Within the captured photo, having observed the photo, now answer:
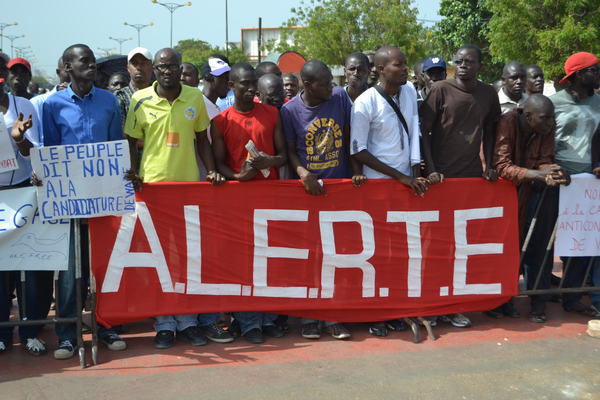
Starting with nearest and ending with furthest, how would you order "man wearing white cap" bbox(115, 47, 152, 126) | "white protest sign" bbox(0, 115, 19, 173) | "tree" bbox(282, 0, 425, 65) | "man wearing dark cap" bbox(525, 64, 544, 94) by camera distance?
"white protest sign" bbox(0, 115, 19, 173) → "man wearing white cap" bbox(115, 47, 152, 126) → "man wearing dark cap" bbox(525, 64, 544, 94) → "tree" bbox(282, 0, 425, 65)

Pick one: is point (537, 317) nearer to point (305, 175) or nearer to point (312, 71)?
point (305, 175)

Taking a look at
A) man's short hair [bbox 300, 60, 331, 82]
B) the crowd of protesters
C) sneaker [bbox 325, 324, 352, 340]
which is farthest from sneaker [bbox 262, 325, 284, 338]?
man's short hair [bbox 300, 60, 331, 82]

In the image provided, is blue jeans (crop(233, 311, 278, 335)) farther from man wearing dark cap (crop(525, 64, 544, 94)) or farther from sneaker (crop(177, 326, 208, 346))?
man wearing dark cap (crop(525, 64, 544, 94))

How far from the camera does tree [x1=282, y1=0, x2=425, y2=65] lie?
32469 millimetres

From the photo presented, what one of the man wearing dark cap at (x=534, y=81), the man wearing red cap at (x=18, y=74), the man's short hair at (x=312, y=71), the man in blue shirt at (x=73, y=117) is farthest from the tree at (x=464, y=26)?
the man in blue shirt at (x=73, y=117)

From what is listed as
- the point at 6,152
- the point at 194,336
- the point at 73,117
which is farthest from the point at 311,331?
the point at 6,152

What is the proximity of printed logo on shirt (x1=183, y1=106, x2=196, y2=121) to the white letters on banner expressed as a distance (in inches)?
28.7

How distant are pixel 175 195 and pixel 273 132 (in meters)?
0.95

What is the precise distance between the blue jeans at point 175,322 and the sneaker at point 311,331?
0.91 m

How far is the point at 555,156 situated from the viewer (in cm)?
559

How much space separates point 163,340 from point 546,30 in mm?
14095

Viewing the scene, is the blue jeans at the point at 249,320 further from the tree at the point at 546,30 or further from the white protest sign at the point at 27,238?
the tree at the point at 546,30

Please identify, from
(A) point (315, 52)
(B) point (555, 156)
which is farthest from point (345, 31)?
(B) point (555, 156)

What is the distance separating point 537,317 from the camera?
555 cm
